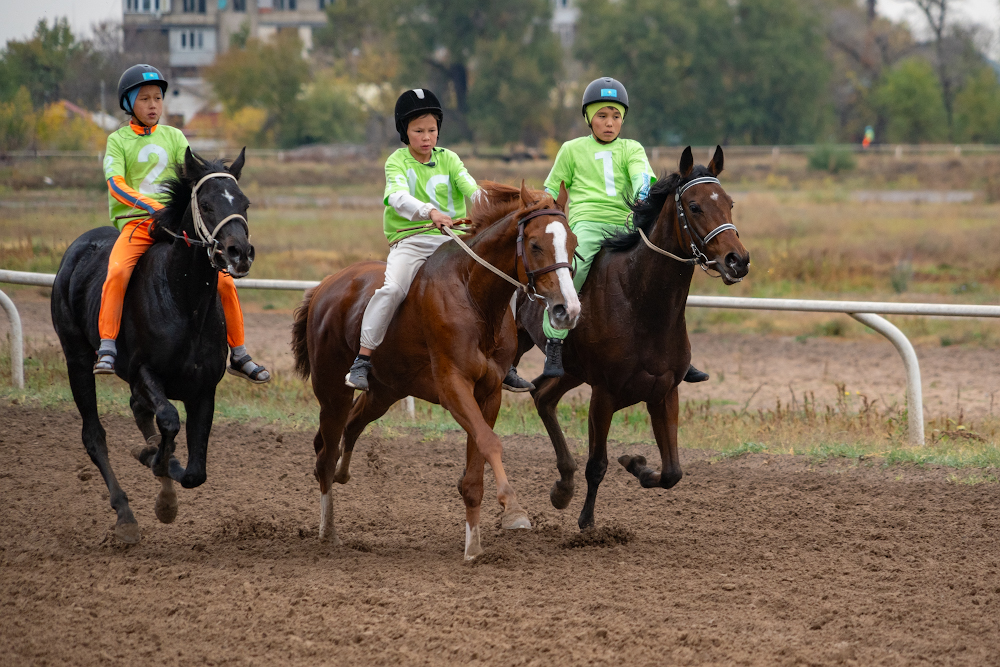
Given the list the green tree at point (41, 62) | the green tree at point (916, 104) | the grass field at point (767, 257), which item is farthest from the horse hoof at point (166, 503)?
the green tree at point (916, 104)

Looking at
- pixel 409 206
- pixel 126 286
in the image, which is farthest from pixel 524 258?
pixel 126 286

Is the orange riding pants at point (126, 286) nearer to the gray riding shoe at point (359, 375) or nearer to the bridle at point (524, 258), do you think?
the gray riding shoe at point (359, 375)

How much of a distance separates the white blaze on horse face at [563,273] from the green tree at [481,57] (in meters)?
47.9

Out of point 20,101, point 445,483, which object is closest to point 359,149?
point 20,101

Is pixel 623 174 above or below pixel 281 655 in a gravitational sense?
above

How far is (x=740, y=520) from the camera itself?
6145mm

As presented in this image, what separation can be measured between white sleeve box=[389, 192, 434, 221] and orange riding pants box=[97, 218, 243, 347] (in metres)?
1.20

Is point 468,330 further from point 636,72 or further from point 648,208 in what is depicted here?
point 636,72

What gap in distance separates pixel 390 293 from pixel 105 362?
1687 mm

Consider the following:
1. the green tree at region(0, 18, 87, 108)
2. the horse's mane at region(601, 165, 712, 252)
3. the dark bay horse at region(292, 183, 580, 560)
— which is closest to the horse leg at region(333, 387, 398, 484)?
the dark bay horse at region(292, 183, 580, 560)

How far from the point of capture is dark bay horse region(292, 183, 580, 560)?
16.2 feet

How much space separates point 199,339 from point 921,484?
4.70 m

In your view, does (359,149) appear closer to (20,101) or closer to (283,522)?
(20,101)

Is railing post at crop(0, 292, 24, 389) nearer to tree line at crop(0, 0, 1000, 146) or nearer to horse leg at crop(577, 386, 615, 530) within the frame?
horse leg at crop(577, 386, 615, 530)
